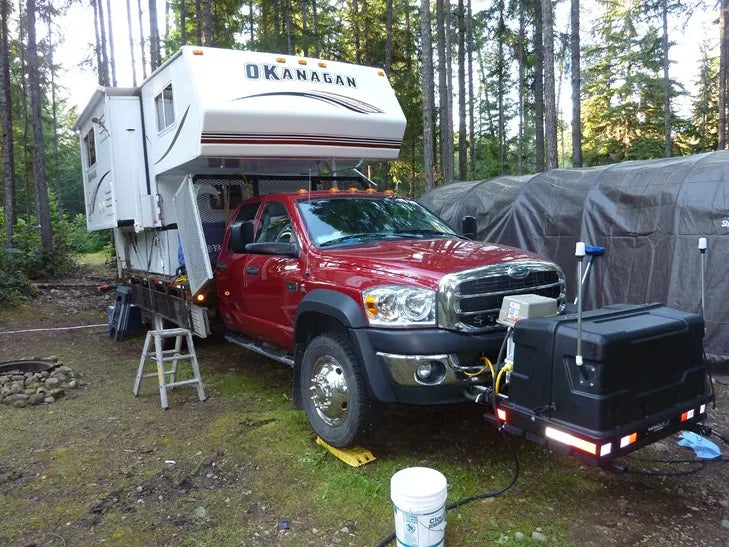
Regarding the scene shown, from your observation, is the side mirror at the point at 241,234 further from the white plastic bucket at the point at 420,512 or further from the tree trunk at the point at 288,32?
the tree trunk at the point at 288,32

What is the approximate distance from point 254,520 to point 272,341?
2117 millimetres

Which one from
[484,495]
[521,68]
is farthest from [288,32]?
[484,495]

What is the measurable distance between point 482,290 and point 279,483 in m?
1.91

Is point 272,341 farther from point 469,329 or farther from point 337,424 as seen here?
point 469,329

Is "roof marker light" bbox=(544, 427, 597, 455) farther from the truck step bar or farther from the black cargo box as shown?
the truck step bar

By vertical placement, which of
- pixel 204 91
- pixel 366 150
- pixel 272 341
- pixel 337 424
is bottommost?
pixel 337 424

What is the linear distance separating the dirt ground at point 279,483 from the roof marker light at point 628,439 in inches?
24.6

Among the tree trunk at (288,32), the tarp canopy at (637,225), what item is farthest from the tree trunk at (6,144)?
the tarp canopy at (637,225)

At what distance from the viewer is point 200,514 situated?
340cm

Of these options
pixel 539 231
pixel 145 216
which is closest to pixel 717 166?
pixel 539 231

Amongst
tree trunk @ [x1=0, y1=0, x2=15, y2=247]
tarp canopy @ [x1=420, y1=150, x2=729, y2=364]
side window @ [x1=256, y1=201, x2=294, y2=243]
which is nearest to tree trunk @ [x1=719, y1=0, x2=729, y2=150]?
tarp canopy @ [x1=420, y1=150, x2=729, y2=364]

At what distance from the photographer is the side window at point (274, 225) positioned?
5199 mm

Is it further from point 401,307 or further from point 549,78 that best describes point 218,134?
point 549,78

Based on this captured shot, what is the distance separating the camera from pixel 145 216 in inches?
287
